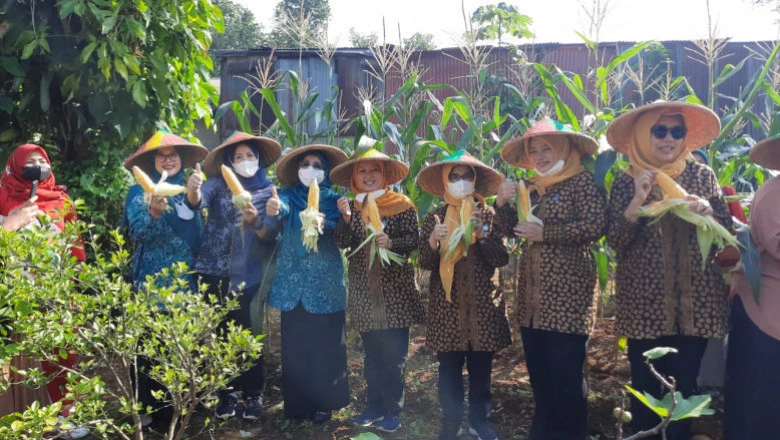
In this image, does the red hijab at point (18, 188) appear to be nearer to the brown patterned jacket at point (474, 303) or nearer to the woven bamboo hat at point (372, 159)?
the woven bamboo hat at point (372, 159)

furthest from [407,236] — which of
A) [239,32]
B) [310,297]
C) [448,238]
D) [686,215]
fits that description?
[239,32]

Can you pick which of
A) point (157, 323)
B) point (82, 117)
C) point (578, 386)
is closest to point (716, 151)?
point (578, 386)

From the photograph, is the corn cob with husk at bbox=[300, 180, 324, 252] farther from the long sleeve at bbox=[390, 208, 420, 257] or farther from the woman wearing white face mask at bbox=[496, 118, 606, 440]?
the woman wearing white face mask at bbox=[496, 118, 606, 440]

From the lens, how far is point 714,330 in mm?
2572

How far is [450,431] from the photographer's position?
3.18 m

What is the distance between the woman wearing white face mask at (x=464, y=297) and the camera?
3.09m

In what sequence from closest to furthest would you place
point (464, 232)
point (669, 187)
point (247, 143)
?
point (669, 187) < point (464, 232) < point (247, 143)

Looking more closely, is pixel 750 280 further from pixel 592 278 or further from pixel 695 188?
pixel 592 278

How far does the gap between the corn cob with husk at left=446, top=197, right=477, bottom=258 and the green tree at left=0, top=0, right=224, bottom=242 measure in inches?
97.7

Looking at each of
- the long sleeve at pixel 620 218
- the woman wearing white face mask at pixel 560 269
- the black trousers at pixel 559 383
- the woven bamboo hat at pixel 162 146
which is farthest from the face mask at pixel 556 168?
the woven bamboo hat at pixel 162 146

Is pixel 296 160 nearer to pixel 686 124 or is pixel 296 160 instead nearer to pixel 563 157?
pixel 563 157

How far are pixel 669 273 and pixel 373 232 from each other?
4.74 ft

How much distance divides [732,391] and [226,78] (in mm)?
10886

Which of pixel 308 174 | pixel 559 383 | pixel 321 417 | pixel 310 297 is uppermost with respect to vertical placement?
pixel 308 174
